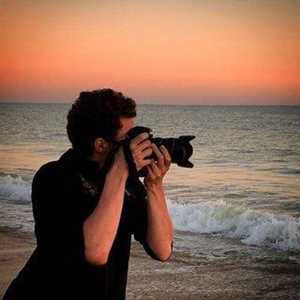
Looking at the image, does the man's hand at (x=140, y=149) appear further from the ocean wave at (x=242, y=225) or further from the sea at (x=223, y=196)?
the ocean wave at (x=242, y=225)

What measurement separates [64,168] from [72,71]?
806 cm

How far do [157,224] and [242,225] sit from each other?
5.30 meters

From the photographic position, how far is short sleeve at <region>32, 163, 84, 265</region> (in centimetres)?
123

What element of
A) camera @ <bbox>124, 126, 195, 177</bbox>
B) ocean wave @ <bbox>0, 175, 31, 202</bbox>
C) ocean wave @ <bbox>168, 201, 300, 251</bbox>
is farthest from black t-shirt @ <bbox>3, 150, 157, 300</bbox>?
ocean wave @ <bbox>0, 175, 31, 202</bbox>

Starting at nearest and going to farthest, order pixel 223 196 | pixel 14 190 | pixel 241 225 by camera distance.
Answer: pixel 241 225
pixel 14 190
pixel 223 196

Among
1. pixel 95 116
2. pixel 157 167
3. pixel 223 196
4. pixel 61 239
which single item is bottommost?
pixel 223 196

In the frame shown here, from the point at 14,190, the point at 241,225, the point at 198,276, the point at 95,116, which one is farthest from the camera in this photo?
the point at 14,190

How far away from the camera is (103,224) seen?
1188 mm

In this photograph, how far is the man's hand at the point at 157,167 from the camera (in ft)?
4.32

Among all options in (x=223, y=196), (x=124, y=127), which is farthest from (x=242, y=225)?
(x=124, y=127)

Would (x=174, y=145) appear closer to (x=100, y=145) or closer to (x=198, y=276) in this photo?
(x=100, y=145)

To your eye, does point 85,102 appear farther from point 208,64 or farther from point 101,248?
point 208,64

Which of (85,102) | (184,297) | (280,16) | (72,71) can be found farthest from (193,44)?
(85,102)

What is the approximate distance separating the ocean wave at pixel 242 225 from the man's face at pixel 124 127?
457 centimetres
